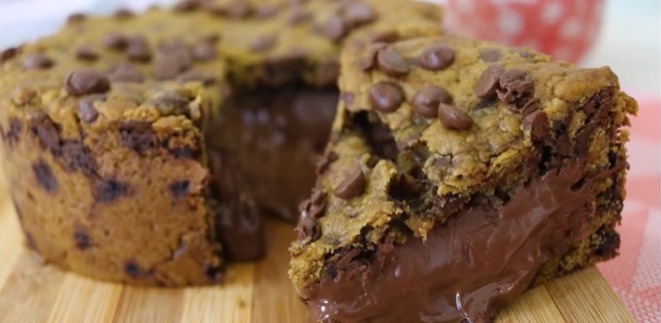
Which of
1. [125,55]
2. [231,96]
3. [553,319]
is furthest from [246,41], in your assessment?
[553,319]

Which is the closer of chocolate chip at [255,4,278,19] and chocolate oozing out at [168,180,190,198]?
chocolate oozing out at [168,180,190,198]

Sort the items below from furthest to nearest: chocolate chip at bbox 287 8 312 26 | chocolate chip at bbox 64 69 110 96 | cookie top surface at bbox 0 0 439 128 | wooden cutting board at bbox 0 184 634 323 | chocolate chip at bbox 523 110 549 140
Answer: chocolate chip at bbox 287 8 312 26
cookie top surface at bbox 0 0 439 128
chocolate chip at bbox 64 69 110 96
wooden cutting board at bbox 0 184 634 323
chocolate chip at bbox 523 110 549 140

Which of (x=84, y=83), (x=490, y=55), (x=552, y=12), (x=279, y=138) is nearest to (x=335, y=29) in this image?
(x=279, y=138)

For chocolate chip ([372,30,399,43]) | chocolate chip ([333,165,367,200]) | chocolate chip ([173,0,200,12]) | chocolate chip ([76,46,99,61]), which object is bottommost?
chocolate chip ([173,0,200,12])

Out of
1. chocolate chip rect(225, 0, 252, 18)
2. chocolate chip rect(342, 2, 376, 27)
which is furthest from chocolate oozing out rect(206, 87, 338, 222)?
chocolate chip rect(225, 0, 252, 18)

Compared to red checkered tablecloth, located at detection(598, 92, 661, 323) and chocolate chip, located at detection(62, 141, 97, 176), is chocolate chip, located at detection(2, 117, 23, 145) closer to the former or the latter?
chocolate chip, located at detection(62, 141, 97, 176)

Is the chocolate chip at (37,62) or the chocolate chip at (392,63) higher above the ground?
the chocolate chip at (392,63)

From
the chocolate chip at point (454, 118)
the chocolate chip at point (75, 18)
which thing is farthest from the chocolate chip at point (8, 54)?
the chocolate chip at point (454, 118)

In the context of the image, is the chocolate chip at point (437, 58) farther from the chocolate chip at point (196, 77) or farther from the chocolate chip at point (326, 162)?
the chocolate chip at point (196, 77)

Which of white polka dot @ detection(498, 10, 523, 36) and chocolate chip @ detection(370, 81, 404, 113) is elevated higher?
chocolate chip @ detection(370, 81, 404, 113)
